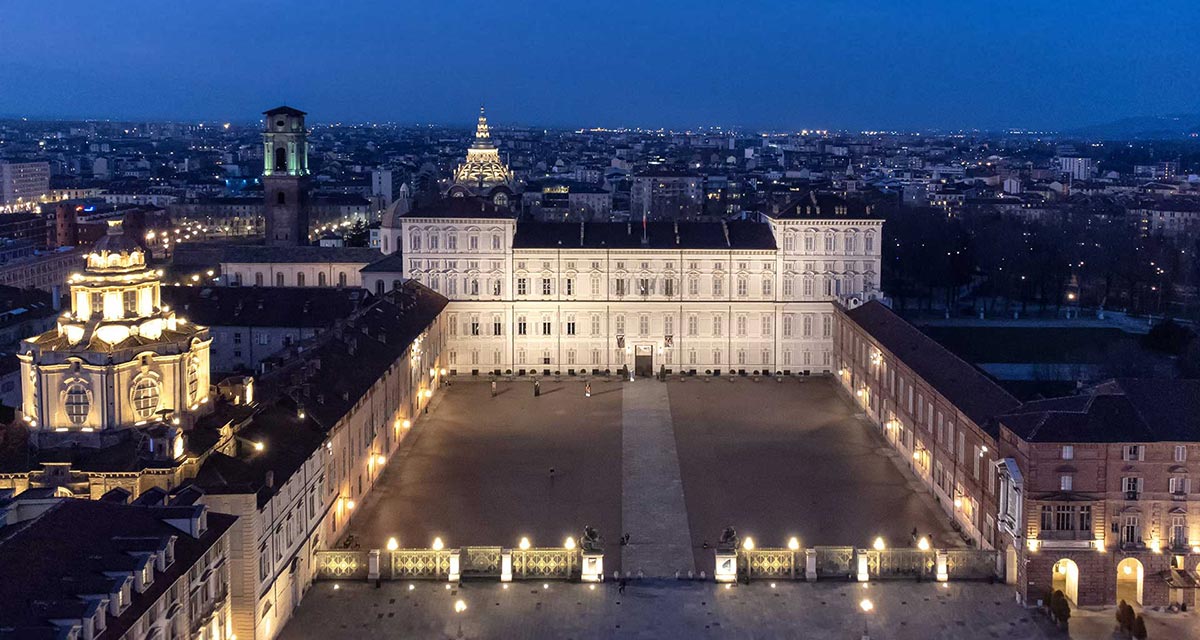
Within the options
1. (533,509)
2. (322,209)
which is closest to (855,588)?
(533,509)

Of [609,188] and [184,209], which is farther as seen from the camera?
[609,188]

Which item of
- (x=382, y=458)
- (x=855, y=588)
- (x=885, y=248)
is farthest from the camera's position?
(x=885, y=248)

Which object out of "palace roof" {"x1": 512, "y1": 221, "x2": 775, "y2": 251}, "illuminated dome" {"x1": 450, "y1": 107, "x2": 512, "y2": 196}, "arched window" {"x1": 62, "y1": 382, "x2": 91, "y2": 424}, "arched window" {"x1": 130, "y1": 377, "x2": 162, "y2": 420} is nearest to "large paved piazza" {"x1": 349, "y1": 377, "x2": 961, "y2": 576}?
"arched window" {"x1": 130, "y1": 377, "x2": 162, "y2": 420}

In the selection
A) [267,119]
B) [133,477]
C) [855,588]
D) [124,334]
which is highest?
[267,119]

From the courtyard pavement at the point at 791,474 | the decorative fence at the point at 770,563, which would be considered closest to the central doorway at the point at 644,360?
the courtyard pavement at the point at 791,474

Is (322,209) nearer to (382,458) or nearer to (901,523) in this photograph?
(382,458)

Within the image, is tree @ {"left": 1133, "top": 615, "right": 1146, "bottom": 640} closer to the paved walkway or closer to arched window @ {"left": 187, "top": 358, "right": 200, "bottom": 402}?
the paved walkway
